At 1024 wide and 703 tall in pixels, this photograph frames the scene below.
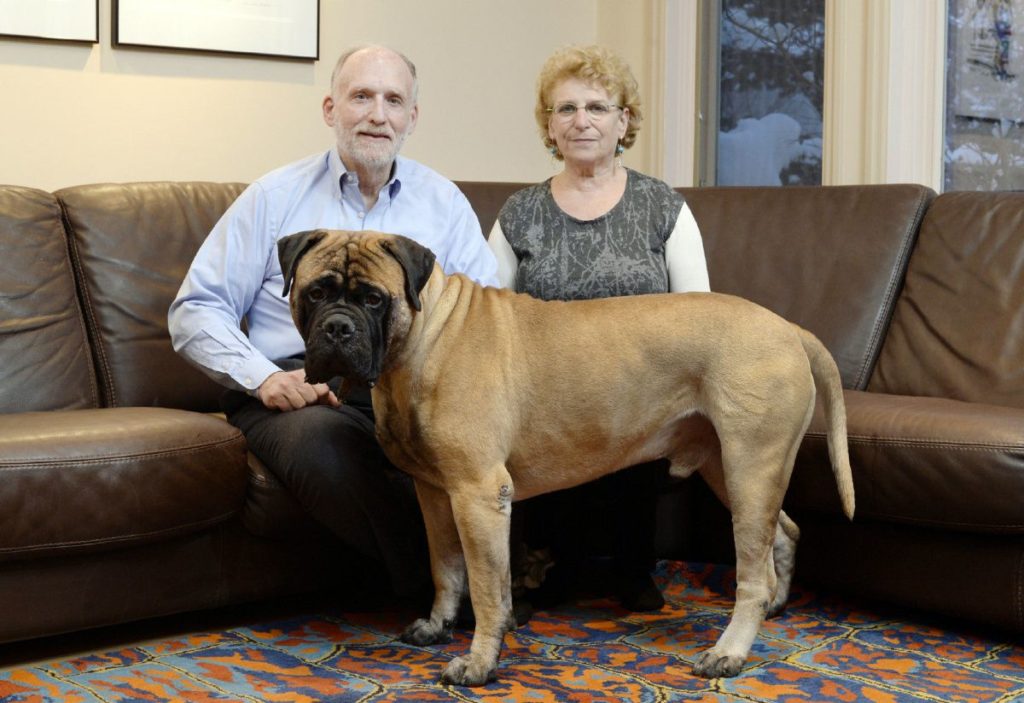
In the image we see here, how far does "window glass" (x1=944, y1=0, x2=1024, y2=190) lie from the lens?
11.3 ft

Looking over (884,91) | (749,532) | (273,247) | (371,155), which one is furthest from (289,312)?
(884,91)

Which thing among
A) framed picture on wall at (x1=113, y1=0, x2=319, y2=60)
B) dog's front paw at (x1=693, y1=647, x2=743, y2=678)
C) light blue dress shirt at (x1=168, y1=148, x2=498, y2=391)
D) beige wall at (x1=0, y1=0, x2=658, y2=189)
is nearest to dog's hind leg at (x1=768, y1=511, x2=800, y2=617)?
dog's front paw at (x1=693, y1=647, x2=743, y2=678)

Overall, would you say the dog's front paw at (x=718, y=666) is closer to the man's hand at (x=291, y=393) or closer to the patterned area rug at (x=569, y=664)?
the patterned area rug at (x=569, y=664)

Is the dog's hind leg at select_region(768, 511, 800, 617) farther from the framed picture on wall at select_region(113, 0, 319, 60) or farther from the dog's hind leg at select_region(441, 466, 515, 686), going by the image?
the framed picture on wall at select_region(113, 0, 319, 60)

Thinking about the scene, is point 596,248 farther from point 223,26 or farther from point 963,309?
point 223,26

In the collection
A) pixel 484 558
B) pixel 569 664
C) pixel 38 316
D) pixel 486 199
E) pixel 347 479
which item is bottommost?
pixel 569 664

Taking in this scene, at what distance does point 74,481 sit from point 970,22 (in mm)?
2866

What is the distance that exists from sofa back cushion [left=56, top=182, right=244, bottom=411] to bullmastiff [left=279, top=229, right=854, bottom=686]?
92 cm

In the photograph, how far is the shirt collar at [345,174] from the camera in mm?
2793

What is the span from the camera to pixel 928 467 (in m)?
2.41

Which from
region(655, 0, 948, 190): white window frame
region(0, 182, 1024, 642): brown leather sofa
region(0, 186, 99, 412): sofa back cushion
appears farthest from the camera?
region(655, 0, 948, 190): white window frame

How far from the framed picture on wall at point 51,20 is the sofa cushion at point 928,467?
2482 mm

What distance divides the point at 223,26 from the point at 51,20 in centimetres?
54

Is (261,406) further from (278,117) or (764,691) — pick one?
(278,117)
